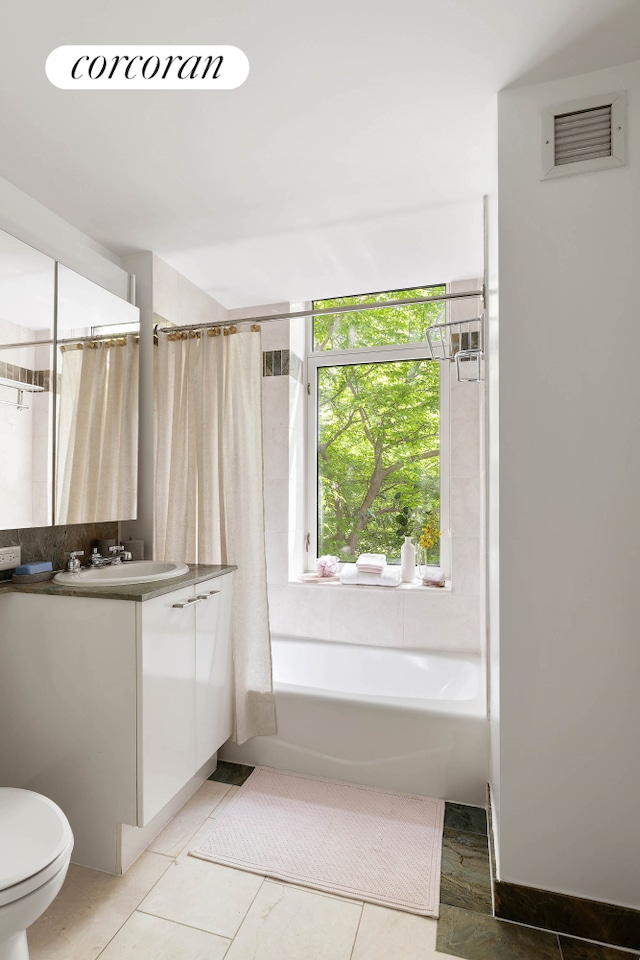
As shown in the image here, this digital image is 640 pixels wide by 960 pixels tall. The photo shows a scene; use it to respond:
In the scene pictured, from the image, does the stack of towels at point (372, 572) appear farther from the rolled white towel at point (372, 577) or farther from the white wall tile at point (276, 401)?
the white wall tile at point (276, 401)

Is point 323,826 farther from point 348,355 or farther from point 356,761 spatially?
point 348,355

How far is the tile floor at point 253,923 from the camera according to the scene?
1.40 meters

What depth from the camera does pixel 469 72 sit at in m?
1.48

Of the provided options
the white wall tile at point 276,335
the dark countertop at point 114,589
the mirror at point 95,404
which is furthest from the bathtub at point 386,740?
the white wall tile at point 276,335

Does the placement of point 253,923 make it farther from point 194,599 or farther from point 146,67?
point 146,67

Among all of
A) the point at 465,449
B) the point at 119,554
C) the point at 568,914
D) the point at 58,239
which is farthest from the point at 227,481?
the point at 568,914

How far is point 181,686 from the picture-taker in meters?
1.92

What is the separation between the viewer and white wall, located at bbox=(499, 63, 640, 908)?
4.63 ft

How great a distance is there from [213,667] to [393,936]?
109cm

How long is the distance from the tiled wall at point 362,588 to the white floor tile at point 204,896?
149 cm

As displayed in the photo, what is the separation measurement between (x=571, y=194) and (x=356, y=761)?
219 centimetres

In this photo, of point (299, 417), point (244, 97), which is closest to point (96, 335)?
point (244, 97)

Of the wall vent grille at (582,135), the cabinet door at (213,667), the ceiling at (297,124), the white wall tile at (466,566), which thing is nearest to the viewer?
the ceiling at (297,124)

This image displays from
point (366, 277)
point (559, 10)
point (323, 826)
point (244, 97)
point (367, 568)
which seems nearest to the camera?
point (559, 10)
